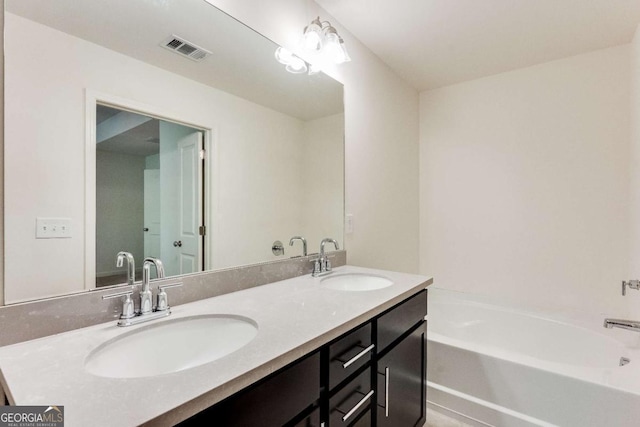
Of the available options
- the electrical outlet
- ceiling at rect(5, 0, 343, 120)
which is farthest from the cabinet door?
ceiling at rect(5, 0, 343, 120)

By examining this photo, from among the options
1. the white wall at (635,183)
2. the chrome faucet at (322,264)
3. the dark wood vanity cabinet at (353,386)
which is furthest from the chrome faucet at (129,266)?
the white wall at (635,183)

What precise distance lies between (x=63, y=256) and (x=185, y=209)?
42 cm

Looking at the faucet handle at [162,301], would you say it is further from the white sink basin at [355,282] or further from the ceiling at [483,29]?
the ceiling at [483,29]

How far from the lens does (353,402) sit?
3.21 feet

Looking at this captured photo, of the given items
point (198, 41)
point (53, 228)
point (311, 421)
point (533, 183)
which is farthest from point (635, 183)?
point (53, 228)

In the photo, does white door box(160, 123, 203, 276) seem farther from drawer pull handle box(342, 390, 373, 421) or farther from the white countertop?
drawer pull handle box(342, 390, 373, 421)

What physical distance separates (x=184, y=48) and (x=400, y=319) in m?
1.46

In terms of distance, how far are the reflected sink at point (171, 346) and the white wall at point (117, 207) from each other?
0.25 meters

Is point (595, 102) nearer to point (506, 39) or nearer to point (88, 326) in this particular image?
point (506, 39)

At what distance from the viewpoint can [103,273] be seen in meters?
0.92

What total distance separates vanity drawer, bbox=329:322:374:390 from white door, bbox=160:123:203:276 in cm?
65

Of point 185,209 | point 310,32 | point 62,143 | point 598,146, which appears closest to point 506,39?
point 598,146

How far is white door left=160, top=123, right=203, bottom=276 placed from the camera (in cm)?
110

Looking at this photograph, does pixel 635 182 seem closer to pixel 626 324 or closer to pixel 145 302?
pixel 626 324
